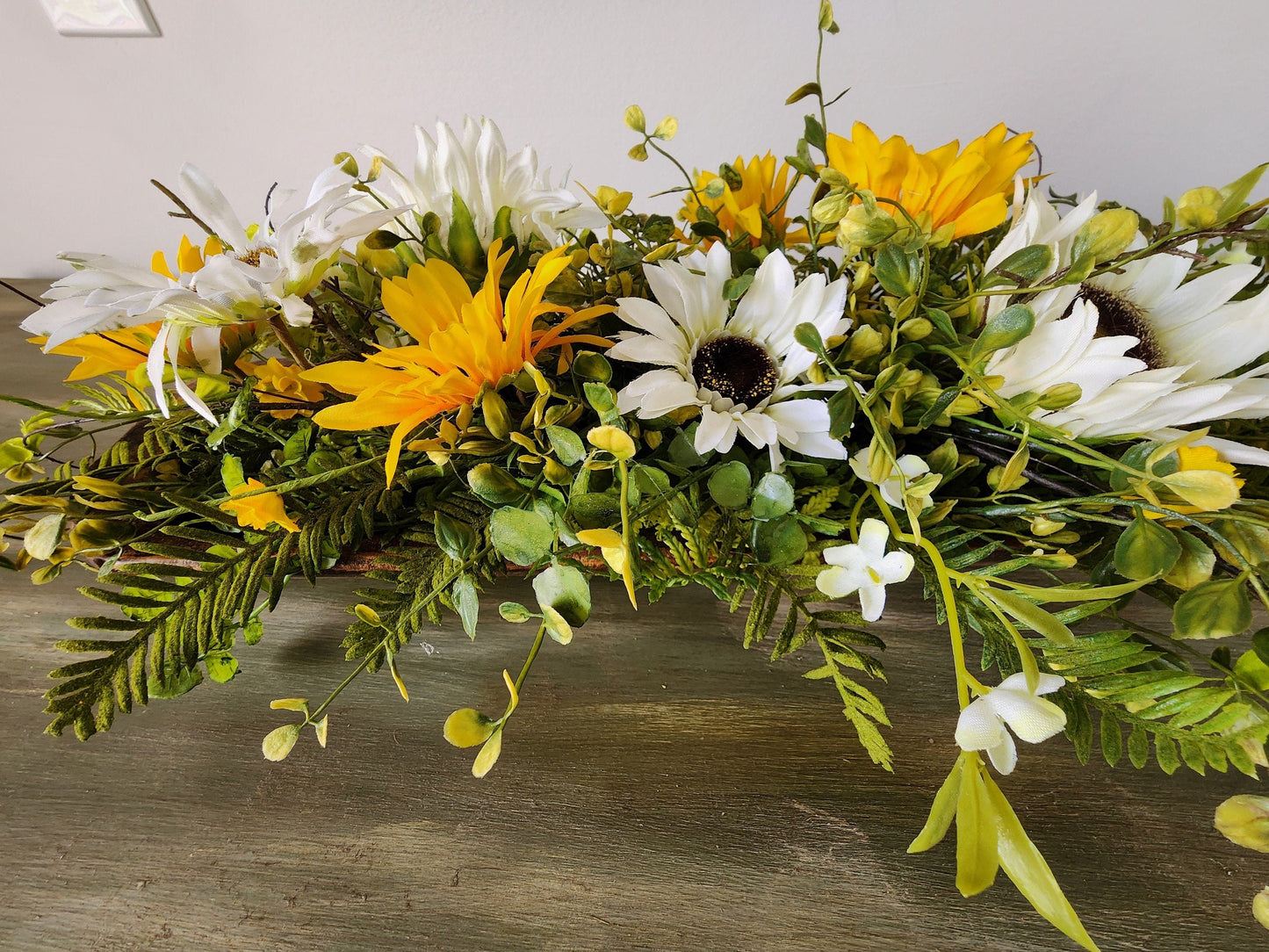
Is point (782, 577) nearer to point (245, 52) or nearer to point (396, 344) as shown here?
point (396, 344)

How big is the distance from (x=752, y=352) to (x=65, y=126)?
952mm

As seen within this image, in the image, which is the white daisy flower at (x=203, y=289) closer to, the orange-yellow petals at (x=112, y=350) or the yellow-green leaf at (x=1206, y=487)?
the orange-yellow petals at (x=112, y=350)

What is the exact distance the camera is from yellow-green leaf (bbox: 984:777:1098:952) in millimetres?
222

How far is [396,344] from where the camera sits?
1.28ft

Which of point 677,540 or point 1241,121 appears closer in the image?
point 677,540

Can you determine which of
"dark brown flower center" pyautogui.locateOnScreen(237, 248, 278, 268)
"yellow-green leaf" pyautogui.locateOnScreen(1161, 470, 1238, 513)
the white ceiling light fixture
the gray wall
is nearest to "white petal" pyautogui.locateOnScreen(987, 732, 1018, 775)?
"yellow-green leaf" pyautogui.locateOnScreen(1161, 470, 1238, 513)

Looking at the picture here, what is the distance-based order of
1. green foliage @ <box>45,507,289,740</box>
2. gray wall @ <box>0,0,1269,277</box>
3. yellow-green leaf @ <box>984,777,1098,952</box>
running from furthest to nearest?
gray wall @ <box>0,0,1269,277</box>, green foliage @ <box>45,507,289,740</box>, yellow-green leaf @ <box>984,777,1098,952</box>

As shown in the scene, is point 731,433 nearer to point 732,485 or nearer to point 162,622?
point 732,485

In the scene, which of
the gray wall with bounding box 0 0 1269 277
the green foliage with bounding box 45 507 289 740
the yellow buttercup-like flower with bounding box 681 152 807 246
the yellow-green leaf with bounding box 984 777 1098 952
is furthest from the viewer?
the gray wall with bounding box 0 0 1269 277

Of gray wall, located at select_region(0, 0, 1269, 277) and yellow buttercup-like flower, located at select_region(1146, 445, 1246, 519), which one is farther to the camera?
gray wall, located at select_region(0, 0, 1269, 277)

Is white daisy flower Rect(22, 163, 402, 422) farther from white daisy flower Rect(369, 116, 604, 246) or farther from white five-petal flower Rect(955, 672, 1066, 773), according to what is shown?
white five-petal flower Rect(955, 672, 1066, 773)

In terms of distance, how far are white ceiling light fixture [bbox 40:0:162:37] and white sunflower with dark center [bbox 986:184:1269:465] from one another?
89cm

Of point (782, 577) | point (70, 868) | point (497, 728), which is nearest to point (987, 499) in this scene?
point (782, 577)

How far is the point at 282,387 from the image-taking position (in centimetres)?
40
